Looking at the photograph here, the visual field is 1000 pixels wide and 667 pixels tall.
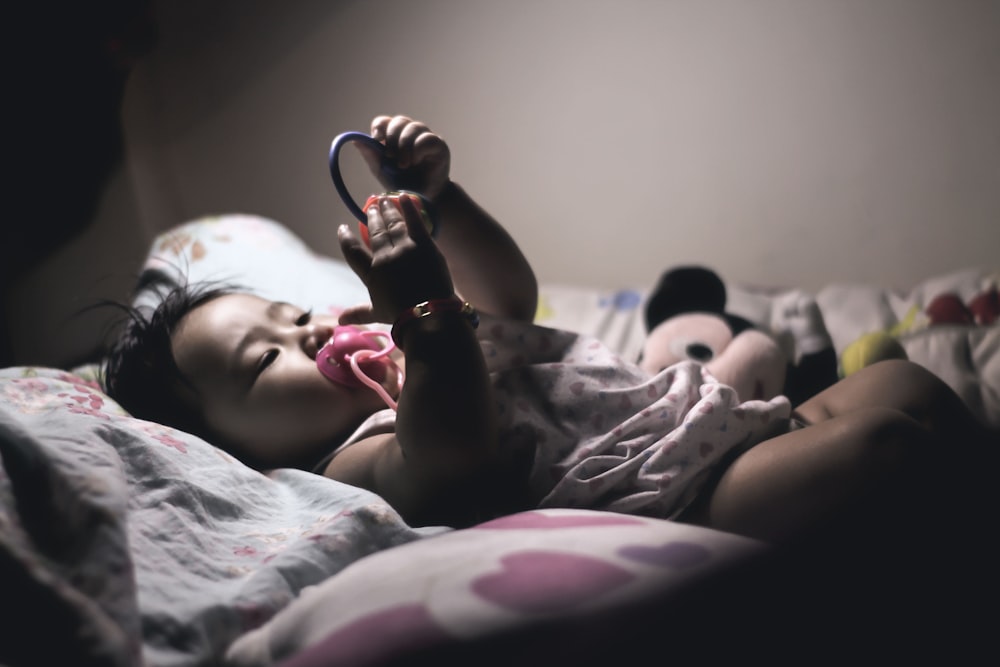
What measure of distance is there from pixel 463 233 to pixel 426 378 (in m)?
0.30

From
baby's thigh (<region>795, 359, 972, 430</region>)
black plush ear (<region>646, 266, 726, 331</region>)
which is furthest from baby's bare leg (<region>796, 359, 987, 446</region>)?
black plush ear (<region>646, 266, 726, 331</region>)

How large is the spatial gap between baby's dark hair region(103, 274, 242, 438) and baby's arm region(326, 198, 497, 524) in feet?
1.00

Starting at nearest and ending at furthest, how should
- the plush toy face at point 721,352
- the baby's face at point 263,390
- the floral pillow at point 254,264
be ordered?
the baby's face at point 263,390, the plush toy face at point 721,352, the floral pillow at point 254,264

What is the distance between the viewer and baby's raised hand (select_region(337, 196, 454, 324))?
0.69 meters

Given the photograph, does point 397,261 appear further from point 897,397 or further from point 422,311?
point 897,397

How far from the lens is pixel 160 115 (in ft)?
5.61

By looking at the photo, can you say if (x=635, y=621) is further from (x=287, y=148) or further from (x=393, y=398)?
(x=287, y=148)

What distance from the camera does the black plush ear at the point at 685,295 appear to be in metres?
1.21

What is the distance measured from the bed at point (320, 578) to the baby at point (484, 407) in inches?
3.9

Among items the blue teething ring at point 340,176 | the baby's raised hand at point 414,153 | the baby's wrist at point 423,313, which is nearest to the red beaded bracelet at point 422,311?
the baby's wrist at point 423,313

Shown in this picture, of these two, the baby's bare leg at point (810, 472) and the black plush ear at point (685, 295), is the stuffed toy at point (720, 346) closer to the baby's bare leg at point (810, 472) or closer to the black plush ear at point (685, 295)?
the black plush ear at point (685, 295)

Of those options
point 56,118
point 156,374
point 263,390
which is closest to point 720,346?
point 263,390

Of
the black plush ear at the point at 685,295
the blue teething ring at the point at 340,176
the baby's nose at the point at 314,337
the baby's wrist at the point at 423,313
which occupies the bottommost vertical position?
the baby's nose at the point at 314,337

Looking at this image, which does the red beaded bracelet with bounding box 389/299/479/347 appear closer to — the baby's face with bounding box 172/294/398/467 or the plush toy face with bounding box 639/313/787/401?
the baby's face with bounding box 172/294/398/467
